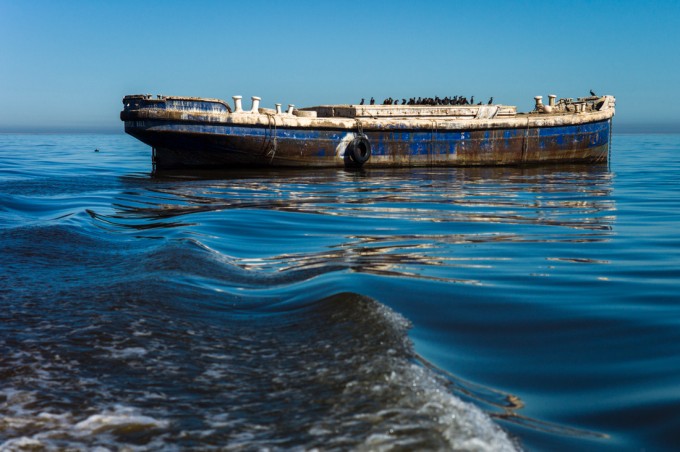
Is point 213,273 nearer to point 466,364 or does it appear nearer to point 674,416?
point 466,364

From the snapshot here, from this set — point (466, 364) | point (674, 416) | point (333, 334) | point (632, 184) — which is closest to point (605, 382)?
point (674, 416)

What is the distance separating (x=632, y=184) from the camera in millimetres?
16672

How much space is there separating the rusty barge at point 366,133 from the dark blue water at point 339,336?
10.1 meters

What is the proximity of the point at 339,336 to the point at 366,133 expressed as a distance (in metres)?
18.1

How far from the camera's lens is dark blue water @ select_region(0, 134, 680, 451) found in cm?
259

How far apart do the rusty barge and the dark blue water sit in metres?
10.1

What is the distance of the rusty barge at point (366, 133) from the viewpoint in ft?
61.5

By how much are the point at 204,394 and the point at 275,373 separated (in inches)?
15.1

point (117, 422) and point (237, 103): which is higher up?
point (237, 103)

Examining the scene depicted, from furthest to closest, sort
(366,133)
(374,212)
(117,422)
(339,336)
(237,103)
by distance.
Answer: (366,133), (237,103), (374,212), (339,336), (117,422)

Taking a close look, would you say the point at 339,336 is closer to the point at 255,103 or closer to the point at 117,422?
the point at 117,422

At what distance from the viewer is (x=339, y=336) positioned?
3.67m

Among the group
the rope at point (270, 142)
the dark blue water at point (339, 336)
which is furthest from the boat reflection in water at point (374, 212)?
the rope at point (270, 142)

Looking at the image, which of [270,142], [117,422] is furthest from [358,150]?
[117,422]
